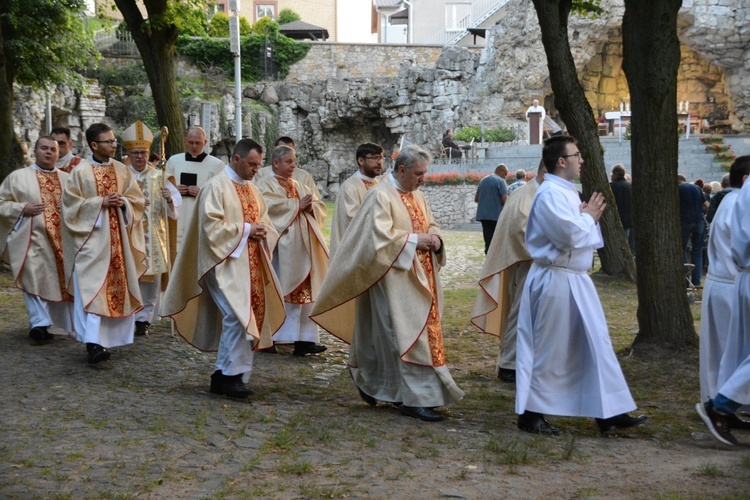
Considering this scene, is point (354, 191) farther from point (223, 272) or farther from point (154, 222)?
point (154, 222)

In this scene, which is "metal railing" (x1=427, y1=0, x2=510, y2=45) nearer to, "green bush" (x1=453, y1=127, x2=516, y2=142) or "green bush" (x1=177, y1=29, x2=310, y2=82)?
"green bush" (x1=177, y1=29, x2=310, y2=82)

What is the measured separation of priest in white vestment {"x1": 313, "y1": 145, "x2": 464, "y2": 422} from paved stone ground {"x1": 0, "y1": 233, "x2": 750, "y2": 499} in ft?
0.70

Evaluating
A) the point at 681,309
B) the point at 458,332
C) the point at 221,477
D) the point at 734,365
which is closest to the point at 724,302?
the point at 734,365

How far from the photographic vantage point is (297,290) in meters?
9.45

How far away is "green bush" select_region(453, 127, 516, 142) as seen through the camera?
34.4m

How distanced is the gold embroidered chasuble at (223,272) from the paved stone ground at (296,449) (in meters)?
0.51

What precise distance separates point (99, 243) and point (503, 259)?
142 inches

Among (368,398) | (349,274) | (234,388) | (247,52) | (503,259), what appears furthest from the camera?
(247,52)

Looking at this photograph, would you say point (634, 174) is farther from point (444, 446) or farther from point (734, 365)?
point (444, 446)

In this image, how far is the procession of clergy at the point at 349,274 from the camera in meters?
5.94

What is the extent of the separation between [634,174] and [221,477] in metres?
5.06

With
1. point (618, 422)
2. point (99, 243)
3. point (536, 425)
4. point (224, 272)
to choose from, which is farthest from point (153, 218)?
point (618, 422)

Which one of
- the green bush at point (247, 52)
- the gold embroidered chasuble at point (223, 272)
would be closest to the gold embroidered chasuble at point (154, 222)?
the gold embroidered chasuble at point (223, 272)

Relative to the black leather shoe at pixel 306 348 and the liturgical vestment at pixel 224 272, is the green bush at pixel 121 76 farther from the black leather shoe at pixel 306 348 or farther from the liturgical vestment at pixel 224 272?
the liturgical vestment at pixel 224 272
